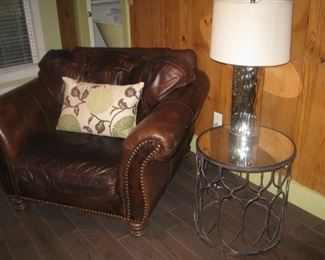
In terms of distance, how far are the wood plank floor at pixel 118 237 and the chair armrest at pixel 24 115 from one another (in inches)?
16.5

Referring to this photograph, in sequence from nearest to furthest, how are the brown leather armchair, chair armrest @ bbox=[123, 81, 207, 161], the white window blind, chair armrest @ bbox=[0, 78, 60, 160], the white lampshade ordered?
the white lampshade, chair armrest @ bbox=[123, 81, 207, 161], the brown leather armchair, chair armrest @ bbox=[0, 78, 60, 160], the white window blind

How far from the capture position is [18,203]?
6.46ft

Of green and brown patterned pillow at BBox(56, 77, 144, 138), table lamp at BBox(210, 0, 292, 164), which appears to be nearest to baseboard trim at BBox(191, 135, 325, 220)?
table lamp at BBox(210, 0, 292, 164)

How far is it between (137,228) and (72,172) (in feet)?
1.47

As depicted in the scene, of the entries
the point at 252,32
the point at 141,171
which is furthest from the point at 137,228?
the point at 252,32

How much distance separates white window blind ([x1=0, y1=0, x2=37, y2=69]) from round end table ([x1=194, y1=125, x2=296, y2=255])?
2302 millimetres

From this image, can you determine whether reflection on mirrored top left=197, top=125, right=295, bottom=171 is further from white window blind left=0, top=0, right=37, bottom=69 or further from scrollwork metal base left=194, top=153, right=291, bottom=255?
white window blind left=0, top=0, right=37, bottom=69

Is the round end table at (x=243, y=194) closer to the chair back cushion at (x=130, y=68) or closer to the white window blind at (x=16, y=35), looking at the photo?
the chair back cushion at (x=130, y=68)

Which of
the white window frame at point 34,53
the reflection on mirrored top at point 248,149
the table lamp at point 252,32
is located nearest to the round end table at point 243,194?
the reflection on mirrored top at point 248,149

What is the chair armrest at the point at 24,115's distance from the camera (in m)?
1.77

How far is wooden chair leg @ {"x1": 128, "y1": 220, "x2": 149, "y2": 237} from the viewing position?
1.74 m

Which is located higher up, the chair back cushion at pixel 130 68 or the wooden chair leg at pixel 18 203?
the chair back cushion at pixel 130 68

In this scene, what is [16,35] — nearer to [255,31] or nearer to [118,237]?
[118,237]

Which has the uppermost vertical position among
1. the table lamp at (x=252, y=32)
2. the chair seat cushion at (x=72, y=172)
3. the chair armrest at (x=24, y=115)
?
the table lamp at (x=252, y=32)
